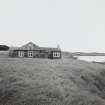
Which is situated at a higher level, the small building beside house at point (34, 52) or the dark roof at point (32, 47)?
the dark roof at point (32, 47)

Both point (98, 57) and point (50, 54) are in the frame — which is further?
point (98, 57)

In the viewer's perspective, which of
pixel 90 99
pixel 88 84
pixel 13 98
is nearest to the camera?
pixel 13 98

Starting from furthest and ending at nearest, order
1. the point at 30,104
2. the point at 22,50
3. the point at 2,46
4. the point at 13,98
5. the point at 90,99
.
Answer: the point at 2,46, the point at 22,50, the point at 90,99, the point at 13,98, the point at 30,104

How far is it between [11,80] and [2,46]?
33.6 m

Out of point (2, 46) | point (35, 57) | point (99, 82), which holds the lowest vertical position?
point (99, 82)

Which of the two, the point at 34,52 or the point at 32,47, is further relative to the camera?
the point at 34,52

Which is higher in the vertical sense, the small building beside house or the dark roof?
the dark roof

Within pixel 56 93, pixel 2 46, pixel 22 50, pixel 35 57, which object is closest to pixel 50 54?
pixel 35 57

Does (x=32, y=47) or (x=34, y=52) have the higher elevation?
(x=32, y=47)

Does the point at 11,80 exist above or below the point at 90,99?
above

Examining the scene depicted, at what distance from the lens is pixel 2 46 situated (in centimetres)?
4872

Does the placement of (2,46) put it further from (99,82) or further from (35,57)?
(99,82)

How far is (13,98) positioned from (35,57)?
25.7m

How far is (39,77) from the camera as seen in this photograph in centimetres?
1870
